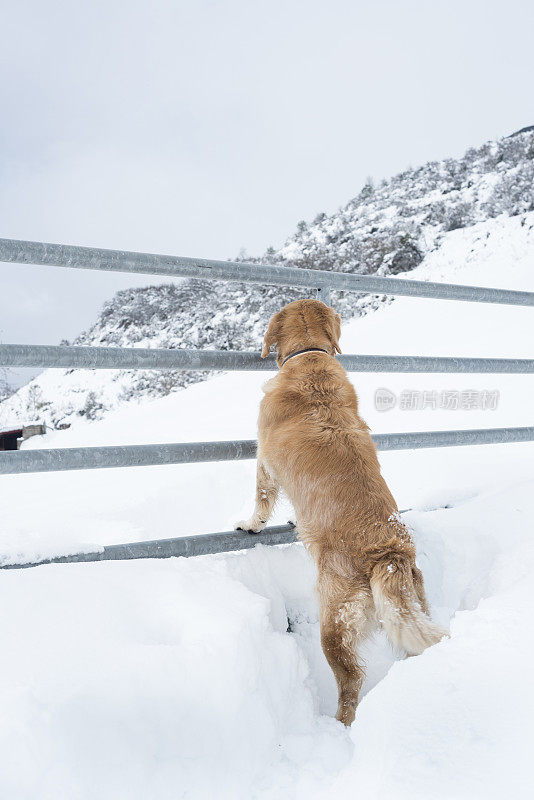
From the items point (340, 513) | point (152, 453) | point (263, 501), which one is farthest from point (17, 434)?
point (340, 513)

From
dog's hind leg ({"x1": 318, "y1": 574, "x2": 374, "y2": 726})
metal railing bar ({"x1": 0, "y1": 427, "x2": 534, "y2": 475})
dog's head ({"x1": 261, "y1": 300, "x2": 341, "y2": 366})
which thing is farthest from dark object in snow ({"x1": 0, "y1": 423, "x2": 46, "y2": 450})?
dog's hind leg ({"x1": 318, "y1": 574, "x2": 374, "y2": 726})

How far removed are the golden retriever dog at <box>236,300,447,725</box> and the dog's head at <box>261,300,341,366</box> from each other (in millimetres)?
88

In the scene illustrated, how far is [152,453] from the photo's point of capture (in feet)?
7.09

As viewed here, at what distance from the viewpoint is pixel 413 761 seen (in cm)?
107

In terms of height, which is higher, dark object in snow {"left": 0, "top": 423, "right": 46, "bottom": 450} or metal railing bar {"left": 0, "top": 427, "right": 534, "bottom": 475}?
metal railing bar {"left": 0, "top": 427, "right": 534, "bottom": 475}

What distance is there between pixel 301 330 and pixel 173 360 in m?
0.59

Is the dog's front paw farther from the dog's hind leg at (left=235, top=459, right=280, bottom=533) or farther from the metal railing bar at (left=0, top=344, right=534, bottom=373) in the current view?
the metal railing bar at (left=0, top=344, right=534, bottom=373)

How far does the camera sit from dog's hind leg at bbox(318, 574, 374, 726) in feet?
5.23

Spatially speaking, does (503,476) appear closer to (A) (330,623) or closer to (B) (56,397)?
(A) (330,623)

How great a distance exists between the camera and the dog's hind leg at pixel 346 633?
62.7 inches

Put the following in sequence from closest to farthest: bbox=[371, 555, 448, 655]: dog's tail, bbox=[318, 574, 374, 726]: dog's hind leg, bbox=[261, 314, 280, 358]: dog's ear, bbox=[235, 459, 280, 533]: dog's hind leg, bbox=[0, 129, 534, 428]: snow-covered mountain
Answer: bbox=[371, 555, 448, 655]: dog's tail → bbox=[318, 574, 374, 726]: dog's hind leg → bbox=[235, 459, 280, 533]: dog's hind leg → bbox=[261, 314, 280, 358]: dog's ear → bbox=[0, 129, 534, 428]: snow-covered mountain

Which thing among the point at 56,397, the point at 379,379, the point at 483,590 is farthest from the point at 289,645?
the point at 56,397

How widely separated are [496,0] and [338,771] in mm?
37692

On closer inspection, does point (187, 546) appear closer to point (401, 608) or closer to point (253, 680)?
point (253, 680)
